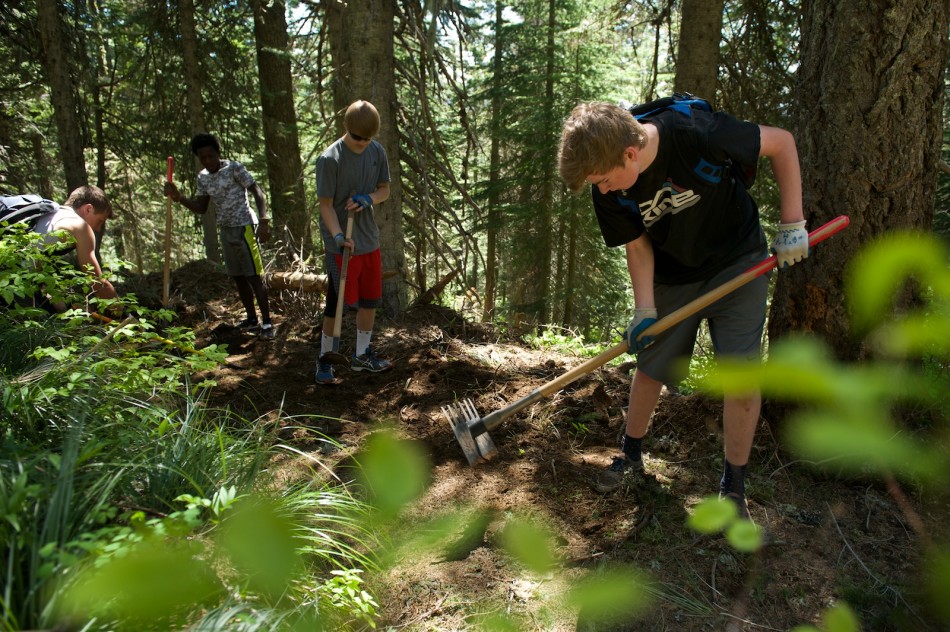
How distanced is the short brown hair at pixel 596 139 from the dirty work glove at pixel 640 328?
2.70ft

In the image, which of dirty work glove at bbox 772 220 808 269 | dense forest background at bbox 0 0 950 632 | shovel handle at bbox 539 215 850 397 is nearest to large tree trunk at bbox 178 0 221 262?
dense forest background at bbox 0 0 950 632

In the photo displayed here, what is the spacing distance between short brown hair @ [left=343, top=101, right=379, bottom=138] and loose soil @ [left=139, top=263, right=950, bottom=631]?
1845mm

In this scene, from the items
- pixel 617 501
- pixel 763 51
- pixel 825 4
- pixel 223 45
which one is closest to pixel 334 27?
pixel 223 45

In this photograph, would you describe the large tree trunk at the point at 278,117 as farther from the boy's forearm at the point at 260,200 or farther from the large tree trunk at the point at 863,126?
the large tree trunk at the point at 863,126

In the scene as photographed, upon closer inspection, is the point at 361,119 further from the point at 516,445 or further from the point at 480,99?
the point at 480,99

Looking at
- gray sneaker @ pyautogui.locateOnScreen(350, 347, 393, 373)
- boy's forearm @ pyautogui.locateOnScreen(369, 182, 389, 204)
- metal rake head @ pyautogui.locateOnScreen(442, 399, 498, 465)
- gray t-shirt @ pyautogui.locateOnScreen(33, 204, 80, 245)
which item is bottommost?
metal rake head @ pyautogui.locateOnScreen(442, 399, 498, 465)

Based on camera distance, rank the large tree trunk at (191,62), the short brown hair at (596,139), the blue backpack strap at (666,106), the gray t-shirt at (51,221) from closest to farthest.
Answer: the short brown hair at (596,139) < the blue backpack strap at (666,106) < the gray t-shirt at (51,221) < the large tree trunk at (191,62)

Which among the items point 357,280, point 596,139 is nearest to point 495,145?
point 357,280

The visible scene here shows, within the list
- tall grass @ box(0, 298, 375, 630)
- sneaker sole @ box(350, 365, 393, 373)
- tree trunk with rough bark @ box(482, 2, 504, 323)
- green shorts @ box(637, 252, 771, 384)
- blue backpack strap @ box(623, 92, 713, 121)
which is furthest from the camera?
tree trunk with rough bark @ box(482, 2, 504, 323)

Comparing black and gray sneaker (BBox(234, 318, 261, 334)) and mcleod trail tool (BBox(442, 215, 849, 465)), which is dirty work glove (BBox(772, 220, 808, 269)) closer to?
mcleod trail tool (BBox(442, 215, 849, 465))

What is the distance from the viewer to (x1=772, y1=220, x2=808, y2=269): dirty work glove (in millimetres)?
2617

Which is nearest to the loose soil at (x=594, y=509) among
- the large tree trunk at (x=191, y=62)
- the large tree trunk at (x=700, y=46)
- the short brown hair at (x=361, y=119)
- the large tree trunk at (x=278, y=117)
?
the short brown hair at (x=361, y=119)

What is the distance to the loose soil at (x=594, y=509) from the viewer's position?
237cm

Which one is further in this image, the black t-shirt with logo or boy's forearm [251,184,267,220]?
boy's forearm [251,184,267,220]
